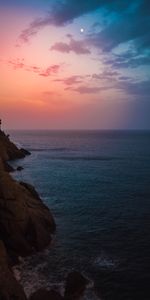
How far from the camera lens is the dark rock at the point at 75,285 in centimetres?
2979

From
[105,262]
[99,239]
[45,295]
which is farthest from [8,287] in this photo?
[99,239]

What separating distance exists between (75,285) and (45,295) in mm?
3700

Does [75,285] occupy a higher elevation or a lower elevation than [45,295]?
lower

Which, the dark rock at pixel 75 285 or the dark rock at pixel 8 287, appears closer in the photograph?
the dark rock at pixel 8 287

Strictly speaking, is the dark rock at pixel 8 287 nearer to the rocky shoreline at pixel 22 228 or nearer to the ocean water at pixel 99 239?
the rocky shoreline at pixel 22 228

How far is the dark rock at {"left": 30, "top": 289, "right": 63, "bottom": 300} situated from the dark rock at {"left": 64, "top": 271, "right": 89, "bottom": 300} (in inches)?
36.5

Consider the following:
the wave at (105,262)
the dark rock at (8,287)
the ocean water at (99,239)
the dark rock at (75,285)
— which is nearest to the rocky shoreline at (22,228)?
the dark rock at (75,285)

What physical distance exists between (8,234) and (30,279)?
6.43 metres

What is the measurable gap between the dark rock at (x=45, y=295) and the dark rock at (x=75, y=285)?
93cm

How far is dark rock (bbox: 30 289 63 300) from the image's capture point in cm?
2856

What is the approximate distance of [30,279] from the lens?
3328 centimetres

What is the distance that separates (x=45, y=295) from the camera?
28.8 meters

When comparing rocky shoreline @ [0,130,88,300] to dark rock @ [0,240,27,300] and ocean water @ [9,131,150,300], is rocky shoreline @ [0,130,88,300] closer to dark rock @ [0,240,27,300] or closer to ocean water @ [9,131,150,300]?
ocean water @ [9,131,150,300]

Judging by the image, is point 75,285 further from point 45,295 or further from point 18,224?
point 18,224
